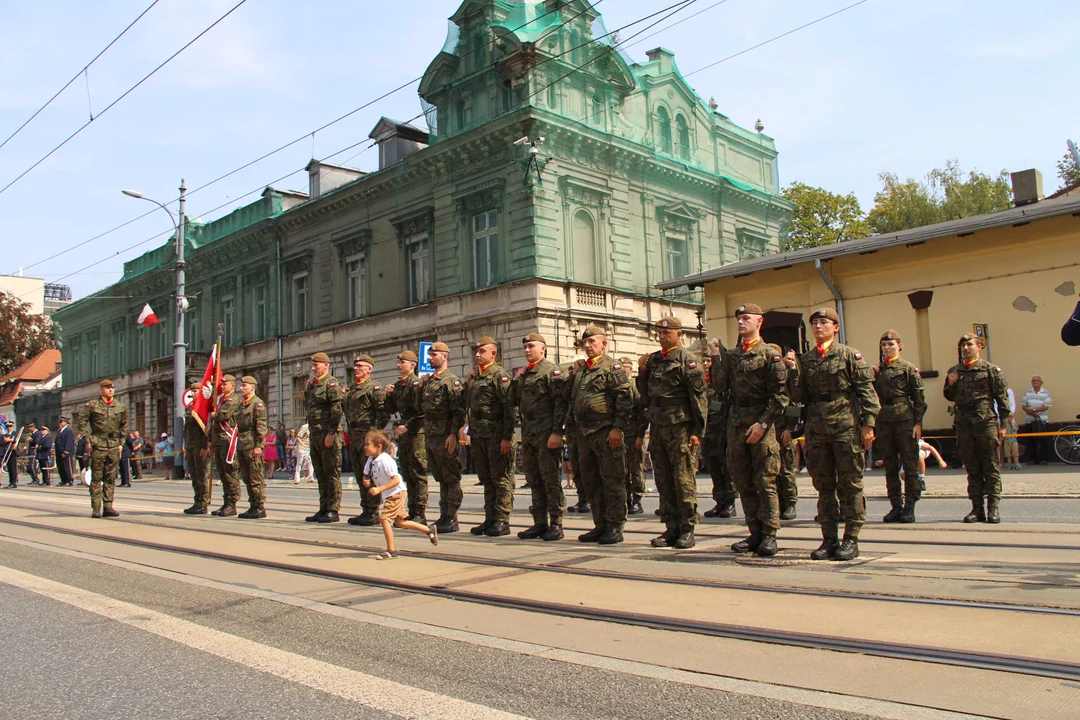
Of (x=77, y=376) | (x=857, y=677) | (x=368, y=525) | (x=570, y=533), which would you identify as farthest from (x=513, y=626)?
(x=77, y=376)

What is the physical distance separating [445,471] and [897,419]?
4676 mm

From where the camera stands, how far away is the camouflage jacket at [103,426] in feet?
41.5

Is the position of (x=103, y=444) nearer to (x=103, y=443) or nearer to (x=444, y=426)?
(x=103, y=443)

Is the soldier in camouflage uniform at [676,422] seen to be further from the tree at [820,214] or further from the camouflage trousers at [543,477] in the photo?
the tree at [820,214]

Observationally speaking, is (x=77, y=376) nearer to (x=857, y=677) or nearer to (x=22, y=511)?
(x=22, y=511)

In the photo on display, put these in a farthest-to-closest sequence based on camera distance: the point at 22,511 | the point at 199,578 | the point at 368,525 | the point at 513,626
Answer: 1. the point at 22,511
2. the point at 368,525
3. the point at 199,578
4. the point at 513,626

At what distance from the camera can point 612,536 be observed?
7855 mm

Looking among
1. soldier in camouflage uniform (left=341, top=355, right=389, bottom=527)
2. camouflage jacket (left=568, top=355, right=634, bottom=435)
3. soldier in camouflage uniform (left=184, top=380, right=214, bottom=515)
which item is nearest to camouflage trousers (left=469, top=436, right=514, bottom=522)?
camouflage jacket (left=568, top=355, right=634, bottom=435)

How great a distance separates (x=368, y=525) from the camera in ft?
33.7

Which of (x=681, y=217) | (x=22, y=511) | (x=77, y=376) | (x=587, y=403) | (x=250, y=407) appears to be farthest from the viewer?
(x=77, y=376)

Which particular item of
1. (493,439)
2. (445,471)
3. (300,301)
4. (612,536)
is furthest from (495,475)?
(300,301)

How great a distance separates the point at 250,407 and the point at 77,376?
162 feet

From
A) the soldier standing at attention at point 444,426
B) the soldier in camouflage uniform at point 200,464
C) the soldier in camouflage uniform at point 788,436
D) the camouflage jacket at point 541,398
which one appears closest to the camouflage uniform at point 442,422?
the soldier standing at attention at point 444,426

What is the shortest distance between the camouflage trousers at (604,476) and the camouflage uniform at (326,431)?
3.99 m
